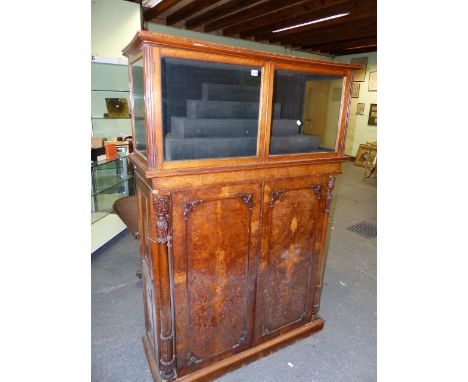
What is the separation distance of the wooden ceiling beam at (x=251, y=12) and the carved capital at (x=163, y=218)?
4199mm

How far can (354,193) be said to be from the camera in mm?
5402

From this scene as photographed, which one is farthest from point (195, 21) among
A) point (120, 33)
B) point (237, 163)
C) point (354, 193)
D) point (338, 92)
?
point (237, 163)

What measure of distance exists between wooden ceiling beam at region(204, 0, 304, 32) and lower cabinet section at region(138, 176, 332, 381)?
3.83 m

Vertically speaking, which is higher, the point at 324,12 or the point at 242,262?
the point at 324,12

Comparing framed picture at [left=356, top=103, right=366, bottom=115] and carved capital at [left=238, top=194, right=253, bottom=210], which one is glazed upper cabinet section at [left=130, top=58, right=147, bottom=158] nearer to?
carved capital at [left=238, top=194, right=253, bottom=210]

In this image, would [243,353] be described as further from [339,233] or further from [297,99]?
[339,233]

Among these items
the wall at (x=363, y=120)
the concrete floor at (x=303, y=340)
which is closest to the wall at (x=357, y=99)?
the wall at (x=363, y=120)

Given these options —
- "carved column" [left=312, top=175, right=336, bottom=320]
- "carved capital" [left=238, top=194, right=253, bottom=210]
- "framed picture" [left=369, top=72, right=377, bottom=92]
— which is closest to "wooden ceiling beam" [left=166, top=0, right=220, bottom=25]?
"carved column" [left=312, top=175, right=336, bottom=320]

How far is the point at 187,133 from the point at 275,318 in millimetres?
1286

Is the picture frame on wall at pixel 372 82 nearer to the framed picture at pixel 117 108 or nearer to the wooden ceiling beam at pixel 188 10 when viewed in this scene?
the wooden ceiling beam at pixel 188 10

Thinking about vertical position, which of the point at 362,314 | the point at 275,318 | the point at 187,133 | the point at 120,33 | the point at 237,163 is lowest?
the point at 362,314

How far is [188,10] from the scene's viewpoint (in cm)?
480

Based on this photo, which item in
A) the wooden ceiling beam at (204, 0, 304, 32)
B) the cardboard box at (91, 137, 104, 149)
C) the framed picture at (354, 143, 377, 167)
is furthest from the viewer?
the framed picture at (354, 143, 377, 167)

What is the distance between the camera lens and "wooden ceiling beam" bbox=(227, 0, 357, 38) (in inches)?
166
